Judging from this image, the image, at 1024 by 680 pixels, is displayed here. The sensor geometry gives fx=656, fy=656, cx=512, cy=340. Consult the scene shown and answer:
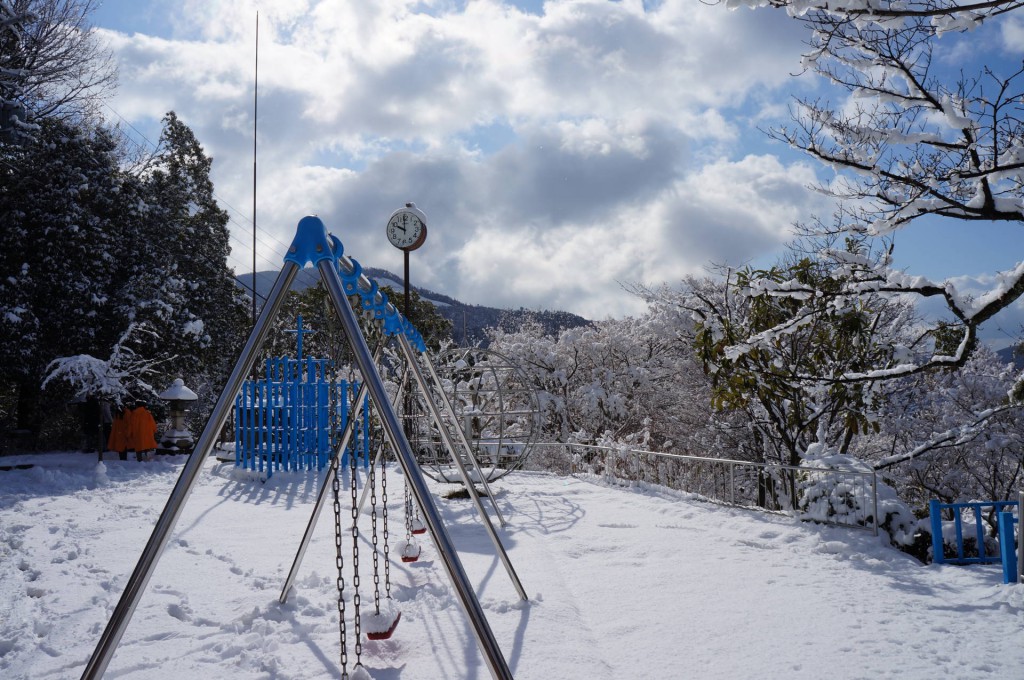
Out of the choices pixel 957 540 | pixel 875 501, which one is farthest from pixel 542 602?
pixel 957 540

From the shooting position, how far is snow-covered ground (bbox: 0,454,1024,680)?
371 centimetres

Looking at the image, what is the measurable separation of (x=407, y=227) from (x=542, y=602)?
791 cm

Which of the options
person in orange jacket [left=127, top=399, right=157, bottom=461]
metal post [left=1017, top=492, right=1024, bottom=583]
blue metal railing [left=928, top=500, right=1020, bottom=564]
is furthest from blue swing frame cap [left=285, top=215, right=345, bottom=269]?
person in orange jacket [left=127, top=399, right=157, bottom=461]

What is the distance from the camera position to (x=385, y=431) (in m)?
3.06

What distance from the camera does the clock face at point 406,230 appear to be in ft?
37.1

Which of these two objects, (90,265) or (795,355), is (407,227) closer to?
(795,355)

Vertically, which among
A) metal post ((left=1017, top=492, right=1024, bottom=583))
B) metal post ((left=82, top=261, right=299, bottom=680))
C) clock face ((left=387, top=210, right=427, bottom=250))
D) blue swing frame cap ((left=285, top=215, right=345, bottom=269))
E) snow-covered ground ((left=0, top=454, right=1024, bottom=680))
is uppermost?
clock face ((left=387, top=210, right=427, bottom=250))

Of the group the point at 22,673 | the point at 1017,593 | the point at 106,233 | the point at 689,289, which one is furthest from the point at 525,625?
the point at 106,233

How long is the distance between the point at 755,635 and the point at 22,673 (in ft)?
13.6

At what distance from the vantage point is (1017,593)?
507 cm

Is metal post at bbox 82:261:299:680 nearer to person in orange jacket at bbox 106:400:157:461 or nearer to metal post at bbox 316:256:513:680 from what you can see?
metal post at bbox 316:256:513:680

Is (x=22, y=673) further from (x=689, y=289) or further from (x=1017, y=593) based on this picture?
(x=689, y=289)

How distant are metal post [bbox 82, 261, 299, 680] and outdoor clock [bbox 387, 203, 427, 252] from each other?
26.8 feet

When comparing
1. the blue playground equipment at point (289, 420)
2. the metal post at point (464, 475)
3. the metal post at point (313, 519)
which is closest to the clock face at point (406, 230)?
the blue playground equipment at point (289, 420)
